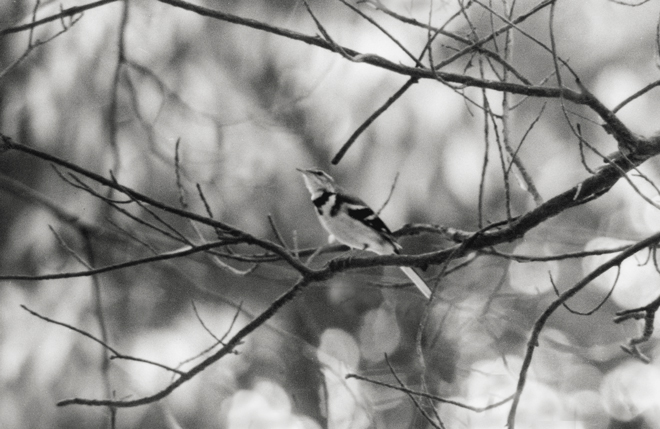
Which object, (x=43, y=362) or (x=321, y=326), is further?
(x=321, y=326)

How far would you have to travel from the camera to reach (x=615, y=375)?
3.31m

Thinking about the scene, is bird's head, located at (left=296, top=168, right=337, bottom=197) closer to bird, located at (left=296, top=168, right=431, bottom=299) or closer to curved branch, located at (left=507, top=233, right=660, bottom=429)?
bird, located at (left=296, top=168, right=431, bottom=299)

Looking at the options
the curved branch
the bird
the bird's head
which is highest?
the bird's head

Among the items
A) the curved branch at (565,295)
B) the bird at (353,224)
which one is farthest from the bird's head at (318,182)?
the curved branch at (565,295)

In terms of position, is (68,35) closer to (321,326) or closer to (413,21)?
(321,326)

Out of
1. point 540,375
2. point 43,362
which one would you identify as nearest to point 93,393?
point 43,362

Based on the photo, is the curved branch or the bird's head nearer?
the curved branch

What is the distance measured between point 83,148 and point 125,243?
51 centimetres

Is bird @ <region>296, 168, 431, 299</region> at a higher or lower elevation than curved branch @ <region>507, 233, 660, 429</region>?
higher

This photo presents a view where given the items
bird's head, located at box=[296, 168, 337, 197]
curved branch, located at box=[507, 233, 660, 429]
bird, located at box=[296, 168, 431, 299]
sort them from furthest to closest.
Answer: bird's head, located at box=[296, 168, 337, 197], bird, located at box=[296, 168, 431, 299], curved branch, located at box=[507, 233, 660, 429]

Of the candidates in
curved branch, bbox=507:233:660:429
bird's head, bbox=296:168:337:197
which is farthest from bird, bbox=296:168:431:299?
curved branch, bbox=507:233:660:429

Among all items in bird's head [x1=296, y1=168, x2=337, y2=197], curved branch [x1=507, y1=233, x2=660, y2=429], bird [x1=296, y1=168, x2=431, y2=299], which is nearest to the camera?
curved branch [x1=507, y1=233, x2=660, y2=429]

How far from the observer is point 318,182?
281 cm

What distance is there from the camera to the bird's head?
2791 millimetres
